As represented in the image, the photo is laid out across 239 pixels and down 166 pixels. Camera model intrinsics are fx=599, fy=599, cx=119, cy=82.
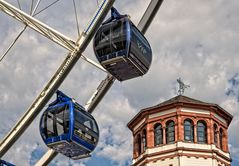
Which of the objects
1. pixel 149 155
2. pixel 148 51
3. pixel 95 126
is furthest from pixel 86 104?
pixel 149 155

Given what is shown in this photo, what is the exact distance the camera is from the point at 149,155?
49781 millimetres

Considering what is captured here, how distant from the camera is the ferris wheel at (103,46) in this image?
2394 cm

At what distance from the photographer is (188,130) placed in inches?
1962

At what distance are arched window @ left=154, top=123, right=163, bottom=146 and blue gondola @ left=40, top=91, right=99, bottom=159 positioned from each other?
24291mm

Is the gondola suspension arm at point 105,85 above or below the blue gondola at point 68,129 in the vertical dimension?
above

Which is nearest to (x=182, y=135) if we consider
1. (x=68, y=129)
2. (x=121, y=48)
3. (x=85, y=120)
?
(x=85, y=120)

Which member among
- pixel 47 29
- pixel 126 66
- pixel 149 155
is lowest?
pixel 126 66

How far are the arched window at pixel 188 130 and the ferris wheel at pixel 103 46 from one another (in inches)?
928

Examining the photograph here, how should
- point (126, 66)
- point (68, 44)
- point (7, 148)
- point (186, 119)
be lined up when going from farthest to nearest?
point (186, 119), point (7, 148), point (68, 44), point (126, 66)

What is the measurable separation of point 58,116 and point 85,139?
149 centimetres

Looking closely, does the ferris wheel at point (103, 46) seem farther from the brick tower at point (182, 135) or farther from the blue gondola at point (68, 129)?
the brick tower at point (182, 135)

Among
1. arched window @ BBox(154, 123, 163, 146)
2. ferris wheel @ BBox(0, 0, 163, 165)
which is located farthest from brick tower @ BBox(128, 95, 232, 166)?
ferris wheel @ BBox(0, 0, 163, 165)

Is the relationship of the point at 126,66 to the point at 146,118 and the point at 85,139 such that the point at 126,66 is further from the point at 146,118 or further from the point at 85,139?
the point at 146,118

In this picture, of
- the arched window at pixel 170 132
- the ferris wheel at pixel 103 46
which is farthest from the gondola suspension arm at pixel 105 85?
the arched window at pixel 170 132
